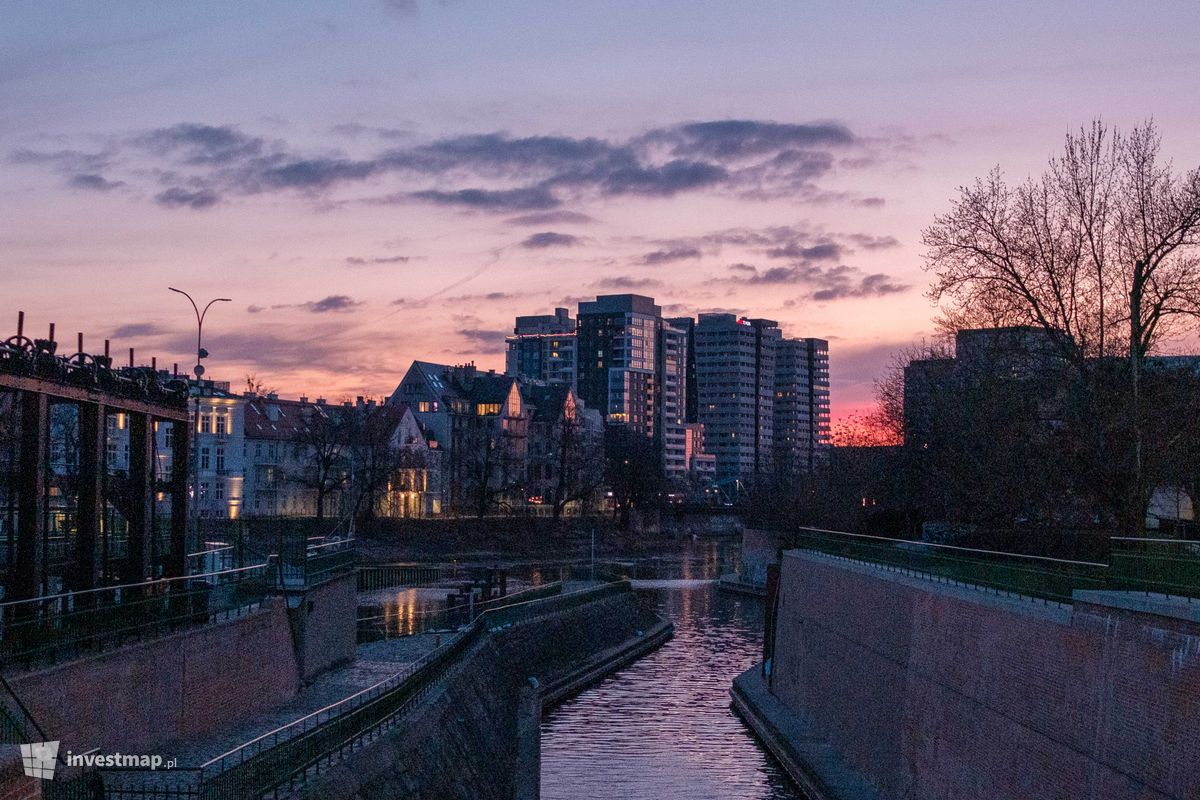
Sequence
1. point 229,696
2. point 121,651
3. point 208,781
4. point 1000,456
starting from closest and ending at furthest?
1. point 208,781
2. point 121,651
3. point 229,696
4. point 1000,456

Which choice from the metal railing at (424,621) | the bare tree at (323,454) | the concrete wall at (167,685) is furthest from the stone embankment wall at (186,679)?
the bare tree at (323,454)

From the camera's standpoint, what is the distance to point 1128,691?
1931cm

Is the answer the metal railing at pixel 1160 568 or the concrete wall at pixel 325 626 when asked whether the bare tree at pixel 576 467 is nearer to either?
the concrete wall at pixel 325 626

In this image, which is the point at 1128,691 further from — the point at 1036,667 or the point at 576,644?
the point at 576,644

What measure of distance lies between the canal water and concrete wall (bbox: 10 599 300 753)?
325 inches

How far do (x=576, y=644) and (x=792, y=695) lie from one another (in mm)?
13572

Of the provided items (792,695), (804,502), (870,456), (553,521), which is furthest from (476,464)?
(792,695)

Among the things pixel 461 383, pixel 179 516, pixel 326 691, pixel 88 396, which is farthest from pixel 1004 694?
pixel 461 383

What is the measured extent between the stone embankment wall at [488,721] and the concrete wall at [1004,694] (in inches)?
326

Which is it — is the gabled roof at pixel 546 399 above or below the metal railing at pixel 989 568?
above

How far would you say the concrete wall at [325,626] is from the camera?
32.8 metres

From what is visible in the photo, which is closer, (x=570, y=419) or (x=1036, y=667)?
(x=1036, y=667)

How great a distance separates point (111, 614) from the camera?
907 inches

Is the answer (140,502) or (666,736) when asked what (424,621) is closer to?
(666,736)
